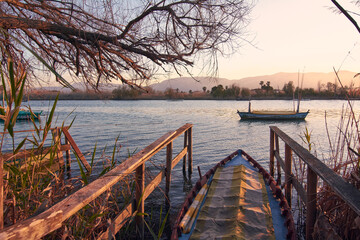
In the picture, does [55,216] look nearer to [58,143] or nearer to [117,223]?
[58,143]

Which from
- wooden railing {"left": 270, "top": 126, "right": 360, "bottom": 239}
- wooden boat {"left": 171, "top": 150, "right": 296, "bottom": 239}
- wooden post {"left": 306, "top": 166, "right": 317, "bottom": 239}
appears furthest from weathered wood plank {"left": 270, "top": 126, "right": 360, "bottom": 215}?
wooden boat {"left": 171, "top": 150, "right": 296, "bottom": 239}

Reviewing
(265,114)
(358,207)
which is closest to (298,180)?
(358,207)

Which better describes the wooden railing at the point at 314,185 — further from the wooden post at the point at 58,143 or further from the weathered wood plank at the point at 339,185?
the wooden post at the point at 58,143

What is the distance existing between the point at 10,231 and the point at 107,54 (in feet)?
18.2

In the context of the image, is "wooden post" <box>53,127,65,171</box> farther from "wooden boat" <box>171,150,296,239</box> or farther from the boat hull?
the boat hull

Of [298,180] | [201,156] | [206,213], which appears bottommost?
[201,156]

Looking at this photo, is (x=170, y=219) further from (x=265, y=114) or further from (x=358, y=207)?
(x=265, y=114)

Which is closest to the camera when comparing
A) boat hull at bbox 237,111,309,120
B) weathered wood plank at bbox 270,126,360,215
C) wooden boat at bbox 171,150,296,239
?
weathered wood plank at bbox 270,126,360,215

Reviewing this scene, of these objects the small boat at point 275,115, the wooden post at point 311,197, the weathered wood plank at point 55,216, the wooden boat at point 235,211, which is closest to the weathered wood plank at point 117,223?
the weathered wood plank at point 55,216

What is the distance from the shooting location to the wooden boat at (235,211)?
144 inches

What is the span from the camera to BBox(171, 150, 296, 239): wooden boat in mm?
3650

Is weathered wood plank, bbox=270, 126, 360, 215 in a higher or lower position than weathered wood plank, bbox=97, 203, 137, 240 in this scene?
higher

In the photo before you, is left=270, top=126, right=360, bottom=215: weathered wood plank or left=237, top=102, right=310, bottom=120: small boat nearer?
left=270, top=126, right=360, bottom=215: weathered wood plank

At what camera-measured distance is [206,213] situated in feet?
13.9
